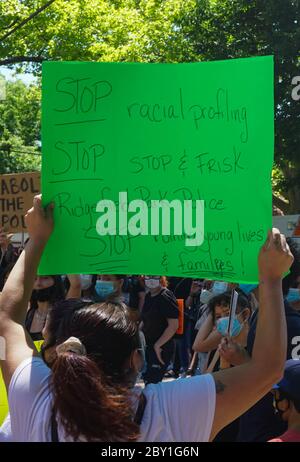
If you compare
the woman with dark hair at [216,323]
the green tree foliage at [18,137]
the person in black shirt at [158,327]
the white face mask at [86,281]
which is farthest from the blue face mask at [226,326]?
the green tree foliage at [18,137]

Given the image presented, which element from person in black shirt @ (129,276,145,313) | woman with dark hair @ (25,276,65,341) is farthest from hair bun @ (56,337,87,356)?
person in black shirt @ (129,276,145,313)

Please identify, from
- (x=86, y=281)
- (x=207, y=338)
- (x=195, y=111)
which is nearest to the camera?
(x=195, y=111)

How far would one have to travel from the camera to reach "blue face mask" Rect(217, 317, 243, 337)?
11.8ft

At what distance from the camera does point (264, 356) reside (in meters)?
2.00

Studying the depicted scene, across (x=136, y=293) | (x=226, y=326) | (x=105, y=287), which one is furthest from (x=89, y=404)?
(x=136, y=293)

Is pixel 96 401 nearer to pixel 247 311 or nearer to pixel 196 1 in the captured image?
pixel 247 311

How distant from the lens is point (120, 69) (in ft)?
8.61

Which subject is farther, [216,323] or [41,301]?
[41,301]

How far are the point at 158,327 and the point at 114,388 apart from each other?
531cm

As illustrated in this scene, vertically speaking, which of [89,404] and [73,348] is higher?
[73,348]

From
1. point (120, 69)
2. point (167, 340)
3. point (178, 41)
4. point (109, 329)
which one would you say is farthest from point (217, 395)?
point (178, 41)

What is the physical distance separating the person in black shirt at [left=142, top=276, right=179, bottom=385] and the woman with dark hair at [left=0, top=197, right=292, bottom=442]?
16.2ft

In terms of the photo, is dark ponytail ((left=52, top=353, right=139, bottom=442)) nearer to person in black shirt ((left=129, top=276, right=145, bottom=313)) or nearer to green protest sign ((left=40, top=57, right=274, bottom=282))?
green protest sign ((left=40, top=57, right=274, bottom=282))

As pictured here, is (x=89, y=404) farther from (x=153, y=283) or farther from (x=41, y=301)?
(x=153, y=283)
